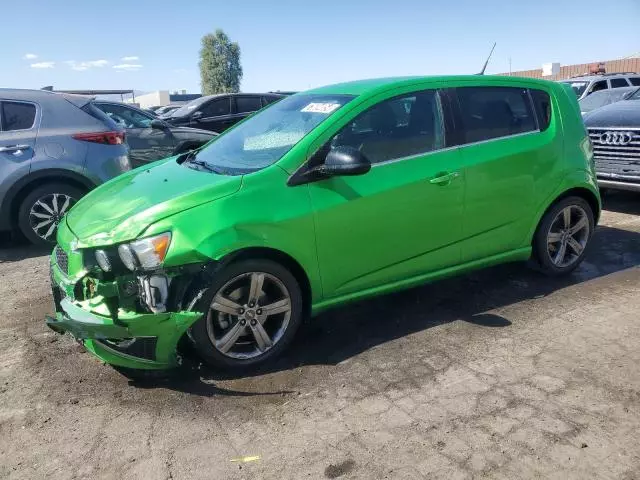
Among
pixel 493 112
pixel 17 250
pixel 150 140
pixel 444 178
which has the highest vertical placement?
pixel 493 112

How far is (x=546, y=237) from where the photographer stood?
4758 mm

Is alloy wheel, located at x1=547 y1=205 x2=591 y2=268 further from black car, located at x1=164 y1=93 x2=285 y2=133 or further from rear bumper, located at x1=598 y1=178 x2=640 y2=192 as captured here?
black car, located at x1=164 y1=93 x2=285 y2=133

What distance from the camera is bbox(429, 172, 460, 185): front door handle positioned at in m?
3.98

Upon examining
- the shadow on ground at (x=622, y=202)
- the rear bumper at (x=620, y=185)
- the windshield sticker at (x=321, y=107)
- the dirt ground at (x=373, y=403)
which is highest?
the windshield sticker at (x=321, y=107)

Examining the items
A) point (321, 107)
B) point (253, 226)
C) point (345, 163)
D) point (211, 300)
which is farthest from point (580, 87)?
point (211, 300)

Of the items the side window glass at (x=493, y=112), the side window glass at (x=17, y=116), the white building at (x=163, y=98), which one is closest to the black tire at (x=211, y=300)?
the side window glass at (x=493, y=112)

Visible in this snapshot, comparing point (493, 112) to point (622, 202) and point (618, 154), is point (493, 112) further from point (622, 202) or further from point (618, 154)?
point (622, 202)

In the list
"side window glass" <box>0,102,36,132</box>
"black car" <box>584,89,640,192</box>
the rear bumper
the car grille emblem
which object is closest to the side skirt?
the rear bumper

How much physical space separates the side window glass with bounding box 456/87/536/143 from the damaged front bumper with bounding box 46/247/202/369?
2.51 meters

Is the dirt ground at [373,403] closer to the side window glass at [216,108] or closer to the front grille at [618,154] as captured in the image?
the front grille at [618,154]

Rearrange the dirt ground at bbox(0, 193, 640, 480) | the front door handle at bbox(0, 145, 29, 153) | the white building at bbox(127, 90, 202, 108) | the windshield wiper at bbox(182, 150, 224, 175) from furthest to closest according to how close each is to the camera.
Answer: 1. the white building at bbox(127, 90, 202, 108)
2. the front door handle at bbox(0, 145, 29, 153)
3. the windshield wiper at bbox(182, 150, 224, 175)
4. the dirt ground at bbox(0, 193, 640, 480)

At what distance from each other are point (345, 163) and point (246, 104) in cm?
959

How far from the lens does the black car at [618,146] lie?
695cm

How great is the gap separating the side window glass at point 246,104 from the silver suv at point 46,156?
607 cm
